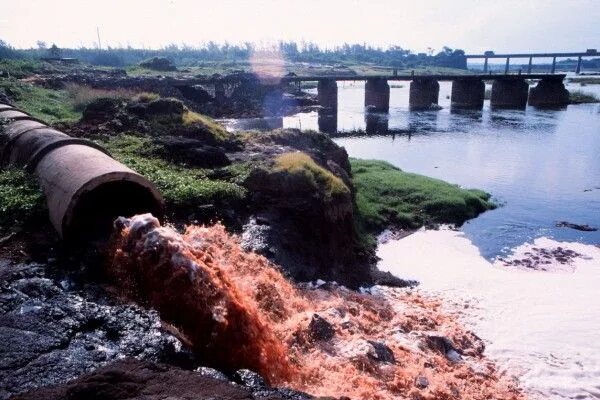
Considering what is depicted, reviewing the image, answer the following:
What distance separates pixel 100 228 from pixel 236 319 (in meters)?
3.98

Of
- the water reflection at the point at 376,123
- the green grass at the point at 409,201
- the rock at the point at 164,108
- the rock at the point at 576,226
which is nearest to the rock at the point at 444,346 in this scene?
the green grass at the point at 409,201

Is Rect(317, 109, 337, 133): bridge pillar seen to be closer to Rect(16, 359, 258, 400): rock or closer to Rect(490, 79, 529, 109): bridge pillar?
Rect(490, 79, 529, 109): bridge pillar

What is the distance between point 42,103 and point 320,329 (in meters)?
27.3

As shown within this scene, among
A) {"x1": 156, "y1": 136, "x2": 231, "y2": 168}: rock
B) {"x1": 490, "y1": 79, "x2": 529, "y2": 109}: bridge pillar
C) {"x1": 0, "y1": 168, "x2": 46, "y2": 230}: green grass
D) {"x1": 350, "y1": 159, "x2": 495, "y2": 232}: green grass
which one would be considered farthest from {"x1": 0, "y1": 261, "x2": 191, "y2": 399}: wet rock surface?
{"x1": 490, "y1": 79, "x2": 529, "y2": 109}: bridge pillar

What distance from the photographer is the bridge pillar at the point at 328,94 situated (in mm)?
66562

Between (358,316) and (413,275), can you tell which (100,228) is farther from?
(413,275)

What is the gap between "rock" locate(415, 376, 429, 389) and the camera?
9.67m

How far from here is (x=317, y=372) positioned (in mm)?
8977

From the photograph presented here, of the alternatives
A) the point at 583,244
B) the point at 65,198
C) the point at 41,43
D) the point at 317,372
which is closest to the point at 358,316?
the point at 317,372

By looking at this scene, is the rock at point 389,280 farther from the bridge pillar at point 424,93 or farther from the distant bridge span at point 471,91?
the bridge pillar at point 424,93

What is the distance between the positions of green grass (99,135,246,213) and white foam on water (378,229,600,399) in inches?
253

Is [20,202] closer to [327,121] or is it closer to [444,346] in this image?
[444,346]

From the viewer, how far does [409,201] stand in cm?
2347

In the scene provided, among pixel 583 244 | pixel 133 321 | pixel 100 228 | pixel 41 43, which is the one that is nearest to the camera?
pixel 133 321
